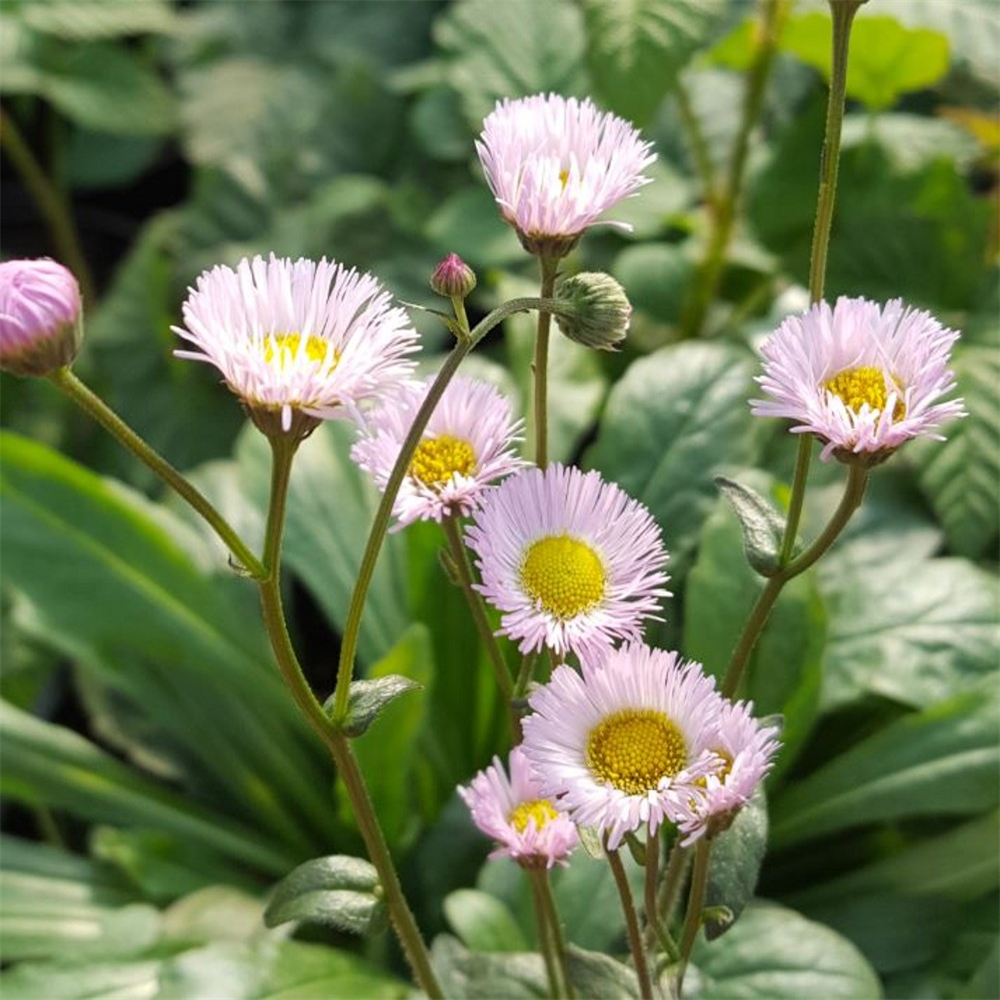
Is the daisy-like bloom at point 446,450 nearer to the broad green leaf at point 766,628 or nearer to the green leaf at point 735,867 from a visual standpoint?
the green leaf at point 735,867

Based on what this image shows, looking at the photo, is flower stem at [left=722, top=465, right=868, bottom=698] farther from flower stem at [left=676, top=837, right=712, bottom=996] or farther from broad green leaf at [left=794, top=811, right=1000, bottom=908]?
broad green leaf at [left=794, top=811, right=1000, bottom=908]

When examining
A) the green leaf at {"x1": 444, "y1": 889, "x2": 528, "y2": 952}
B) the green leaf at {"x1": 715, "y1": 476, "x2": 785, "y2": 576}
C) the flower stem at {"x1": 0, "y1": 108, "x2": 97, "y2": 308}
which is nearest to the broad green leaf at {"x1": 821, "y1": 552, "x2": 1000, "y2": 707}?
the green leaf at {"x1": 444, "y1": 889, "x2": 528, "y2": 952}

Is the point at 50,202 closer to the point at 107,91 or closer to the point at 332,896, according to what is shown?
the point at 107,91

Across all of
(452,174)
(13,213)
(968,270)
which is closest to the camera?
(968,270)

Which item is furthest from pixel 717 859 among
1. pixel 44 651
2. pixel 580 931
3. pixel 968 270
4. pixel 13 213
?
pixel 13 213

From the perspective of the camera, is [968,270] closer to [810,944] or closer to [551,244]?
[810,944]

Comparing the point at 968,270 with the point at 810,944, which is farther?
the point at 968,270

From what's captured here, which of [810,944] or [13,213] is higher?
[13,213]
